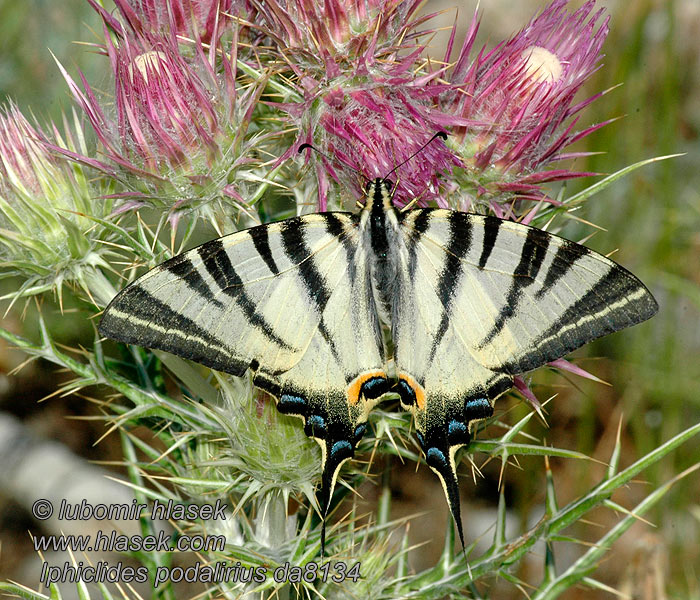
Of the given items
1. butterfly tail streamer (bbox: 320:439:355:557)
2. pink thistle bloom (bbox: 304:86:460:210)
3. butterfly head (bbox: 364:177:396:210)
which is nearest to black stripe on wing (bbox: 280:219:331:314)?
pink thistle bloom (bbox: 304:86:460:210)

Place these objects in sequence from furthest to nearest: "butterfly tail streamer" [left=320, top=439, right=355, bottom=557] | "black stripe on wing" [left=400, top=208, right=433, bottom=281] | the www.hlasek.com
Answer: the www.hlasek.com → "black stripe on wing" [left=400, top=208, right=433, bottom=281] → "butterfly tail streamer" [left=320, top=439, right=355, bottom=557]

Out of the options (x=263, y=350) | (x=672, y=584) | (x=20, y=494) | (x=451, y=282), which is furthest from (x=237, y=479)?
(x=672, y=584)

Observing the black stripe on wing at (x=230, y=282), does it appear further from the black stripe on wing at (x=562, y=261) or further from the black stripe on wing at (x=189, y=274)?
the black stripe on wing at (x=562, y=261)

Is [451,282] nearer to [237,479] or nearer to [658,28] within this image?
[237,479]

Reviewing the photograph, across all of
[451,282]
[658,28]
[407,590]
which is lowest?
[407,590]

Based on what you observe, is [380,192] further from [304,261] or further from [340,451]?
[340,451]
